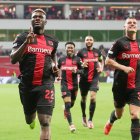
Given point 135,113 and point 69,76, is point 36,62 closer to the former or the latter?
point 135,113

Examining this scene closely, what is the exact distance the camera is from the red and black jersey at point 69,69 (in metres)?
15.5

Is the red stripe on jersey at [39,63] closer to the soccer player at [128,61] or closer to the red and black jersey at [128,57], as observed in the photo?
the soccer player at [128,61]

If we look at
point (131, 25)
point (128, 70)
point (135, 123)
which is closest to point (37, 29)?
point (128, 70)

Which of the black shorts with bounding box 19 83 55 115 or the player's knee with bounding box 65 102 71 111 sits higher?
the black shorts with bounding box 19 83 55 115

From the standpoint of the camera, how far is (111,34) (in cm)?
6638

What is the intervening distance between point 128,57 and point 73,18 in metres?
55.3

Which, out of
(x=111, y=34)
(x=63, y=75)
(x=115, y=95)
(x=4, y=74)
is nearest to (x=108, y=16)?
(x=111, y=34)

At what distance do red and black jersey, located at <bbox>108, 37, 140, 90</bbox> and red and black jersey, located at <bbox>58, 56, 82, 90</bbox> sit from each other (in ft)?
14.7

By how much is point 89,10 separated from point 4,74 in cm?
Answer: 1758

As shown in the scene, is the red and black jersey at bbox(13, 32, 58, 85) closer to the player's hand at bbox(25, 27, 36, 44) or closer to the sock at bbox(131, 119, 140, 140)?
the player's hand at bbox(25, 27, 36, 44)

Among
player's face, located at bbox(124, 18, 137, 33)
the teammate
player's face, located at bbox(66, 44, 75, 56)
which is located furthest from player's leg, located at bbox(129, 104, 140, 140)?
player's face, located at bbox(66, 44, 75, 56)

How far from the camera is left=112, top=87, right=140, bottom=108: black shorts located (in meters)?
10.8

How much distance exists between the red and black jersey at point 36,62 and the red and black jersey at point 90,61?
633 cm

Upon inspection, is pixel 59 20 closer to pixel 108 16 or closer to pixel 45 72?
pixel 108 16
